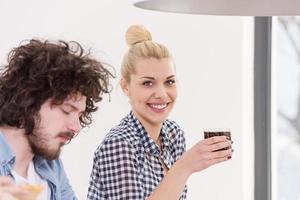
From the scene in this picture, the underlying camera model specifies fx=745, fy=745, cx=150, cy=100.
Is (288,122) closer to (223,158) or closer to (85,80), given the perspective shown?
(223,158)

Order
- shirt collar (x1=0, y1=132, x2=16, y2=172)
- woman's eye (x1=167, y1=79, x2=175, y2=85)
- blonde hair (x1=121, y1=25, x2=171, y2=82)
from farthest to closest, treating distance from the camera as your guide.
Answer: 1. woman's eye (x1=167, y1=79, x2=175, y2=85)
2. blonde hair (x1=121, y1=25, x2=171, y2=82)
3. shirt collar (x1=0, y1=132, x2=16, y2=172)

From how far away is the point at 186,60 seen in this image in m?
3.05

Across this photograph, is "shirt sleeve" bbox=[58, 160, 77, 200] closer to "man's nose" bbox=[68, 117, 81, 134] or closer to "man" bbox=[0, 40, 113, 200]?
"man" bbox=[0, 40, 113, 200]

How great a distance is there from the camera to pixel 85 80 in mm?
1988

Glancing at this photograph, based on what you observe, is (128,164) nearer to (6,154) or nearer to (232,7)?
(6,154)

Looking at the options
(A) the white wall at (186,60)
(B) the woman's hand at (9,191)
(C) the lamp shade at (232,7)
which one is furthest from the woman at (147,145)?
(B) the woman's hand at (9,191)

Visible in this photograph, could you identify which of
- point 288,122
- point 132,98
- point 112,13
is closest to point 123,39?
point 112,13

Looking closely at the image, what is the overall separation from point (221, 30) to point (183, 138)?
0.54 meters

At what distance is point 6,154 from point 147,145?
73cm

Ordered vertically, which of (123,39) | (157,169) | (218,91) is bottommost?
(157,169)

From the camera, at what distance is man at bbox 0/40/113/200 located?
1.95 metres

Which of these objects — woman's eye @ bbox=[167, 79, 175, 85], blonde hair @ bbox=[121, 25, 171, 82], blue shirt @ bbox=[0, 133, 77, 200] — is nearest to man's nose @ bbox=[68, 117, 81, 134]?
blue shirt @ bbox=[0, 133, 77, 200]

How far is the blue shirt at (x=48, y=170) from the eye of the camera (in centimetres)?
184

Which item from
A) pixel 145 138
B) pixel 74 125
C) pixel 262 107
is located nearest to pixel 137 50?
pixel 145 138
